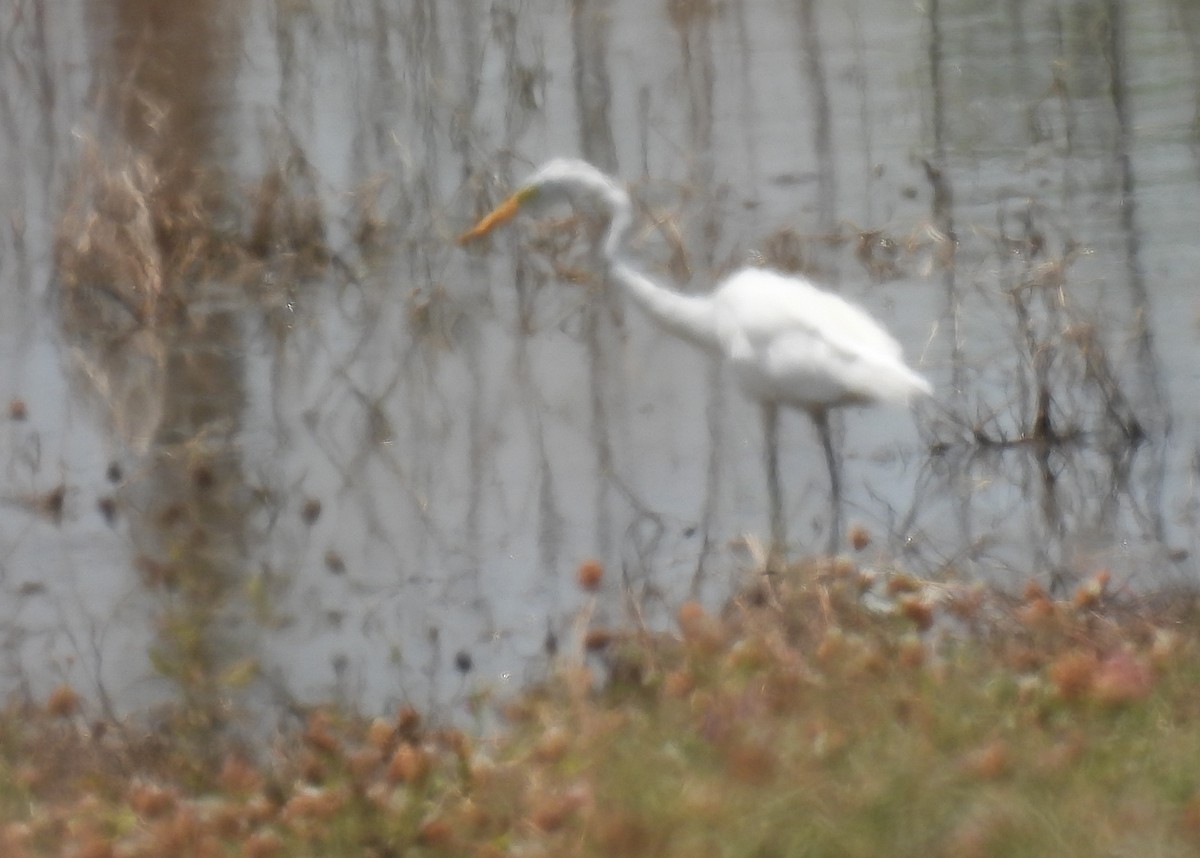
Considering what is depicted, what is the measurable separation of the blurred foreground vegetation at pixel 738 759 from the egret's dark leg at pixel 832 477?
1.46m

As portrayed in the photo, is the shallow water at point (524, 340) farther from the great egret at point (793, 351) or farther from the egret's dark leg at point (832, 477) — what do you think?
the great egret at point (793, 351)

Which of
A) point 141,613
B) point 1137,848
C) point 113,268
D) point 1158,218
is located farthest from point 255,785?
point 1158,218

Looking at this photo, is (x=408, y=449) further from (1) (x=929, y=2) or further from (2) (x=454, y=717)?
(1) (x=929, y=2)

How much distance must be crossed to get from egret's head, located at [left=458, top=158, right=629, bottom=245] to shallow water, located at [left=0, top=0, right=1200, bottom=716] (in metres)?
0.66

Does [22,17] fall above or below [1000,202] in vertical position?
above

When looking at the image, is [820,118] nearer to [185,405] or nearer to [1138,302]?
[1138,302]

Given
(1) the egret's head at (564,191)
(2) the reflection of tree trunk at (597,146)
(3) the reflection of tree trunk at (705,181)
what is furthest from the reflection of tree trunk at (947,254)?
(1) the egret's head at (564,191)

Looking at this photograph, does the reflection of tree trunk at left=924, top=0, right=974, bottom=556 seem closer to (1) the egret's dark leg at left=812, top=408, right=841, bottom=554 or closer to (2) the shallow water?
(2) the shallow water

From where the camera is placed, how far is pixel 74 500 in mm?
6867

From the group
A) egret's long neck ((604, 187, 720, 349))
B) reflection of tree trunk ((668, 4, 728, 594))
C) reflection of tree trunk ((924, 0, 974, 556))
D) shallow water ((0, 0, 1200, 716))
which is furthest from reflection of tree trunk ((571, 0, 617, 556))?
reflection of tree trunk ((924, 0, 974, 556))

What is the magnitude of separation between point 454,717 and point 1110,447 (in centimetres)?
256

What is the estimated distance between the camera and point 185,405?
7.91m

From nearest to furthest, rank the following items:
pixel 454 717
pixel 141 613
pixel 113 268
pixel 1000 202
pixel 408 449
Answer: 1. pixel 454 717
2. pixel 141 613
3. pixel 408 449
4. pixel 113 268
5. pixel 1000 202

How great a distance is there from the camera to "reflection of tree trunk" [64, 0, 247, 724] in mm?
5336
